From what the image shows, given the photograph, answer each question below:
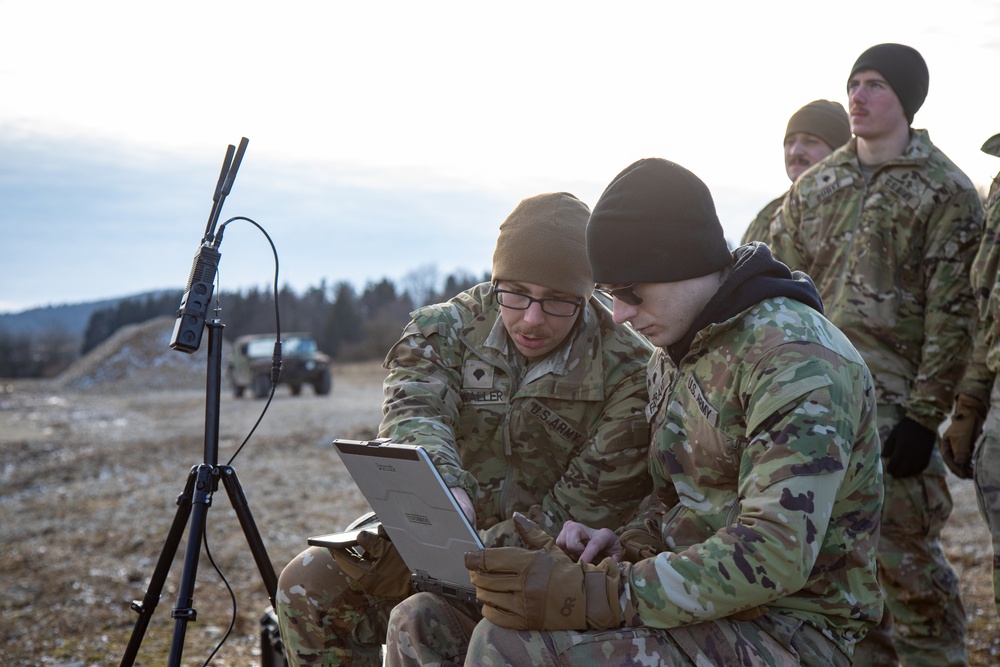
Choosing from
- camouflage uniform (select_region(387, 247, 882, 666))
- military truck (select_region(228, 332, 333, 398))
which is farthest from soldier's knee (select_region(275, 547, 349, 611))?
military truck (select_region(228, 332, 333, 398))

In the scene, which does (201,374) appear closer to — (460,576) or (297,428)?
(297,428)

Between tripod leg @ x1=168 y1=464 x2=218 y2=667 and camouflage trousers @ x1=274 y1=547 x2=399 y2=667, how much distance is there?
0.31m

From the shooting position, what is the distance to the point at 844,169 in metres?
4.20

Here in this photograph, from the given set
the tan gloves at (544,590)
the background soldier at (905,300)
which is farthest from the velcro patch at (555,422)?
the background soldier at (905,300)

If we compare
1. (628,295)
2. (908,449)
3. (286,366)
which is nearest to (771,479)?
(628,295)

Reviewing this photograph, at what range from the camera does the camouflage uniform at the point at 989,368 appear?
3.33 m

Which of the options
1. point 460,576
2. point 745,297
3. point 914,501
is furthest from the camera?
point 914,501

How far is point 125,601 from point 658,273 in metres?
4.66

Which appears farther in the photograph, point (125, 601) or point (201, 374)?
point (201, 374)

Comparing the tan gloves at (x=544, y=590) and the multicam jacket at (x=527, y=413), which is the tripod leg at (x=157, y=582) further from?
the tan gloves at (x=544, y=590)

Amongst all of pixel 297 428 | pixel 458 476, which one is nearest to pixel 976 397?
pixel 458 476

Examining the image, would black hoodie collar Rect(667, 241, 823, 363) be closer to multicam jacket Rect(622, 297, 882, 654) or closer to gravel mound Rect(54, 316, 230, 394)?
multicam jacket Rect(622, 297, 882, 654)

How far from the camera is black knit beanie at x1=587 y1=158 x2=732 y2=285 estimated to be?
2.23 metres

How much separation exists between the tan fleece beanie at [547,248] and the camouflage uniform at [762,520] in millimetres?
686
